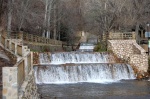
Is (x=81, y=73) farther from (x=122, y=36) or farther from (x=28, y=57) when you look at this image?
(x=28, y=57)

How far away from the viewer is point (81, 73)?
83.3 feet

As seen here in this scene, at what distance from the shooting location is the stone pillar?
29.2 feet

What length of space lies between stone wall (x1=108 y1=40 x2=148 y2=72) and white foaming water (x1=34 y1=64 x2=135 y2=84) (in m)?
1.88

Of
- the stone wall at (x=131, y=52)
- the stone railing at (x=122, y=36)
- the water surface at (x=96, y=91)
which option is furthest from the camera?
the stone railing at (x=122, y=36)

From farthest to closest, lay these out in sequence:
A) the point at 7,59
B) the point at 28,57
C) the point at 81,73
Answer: the point at 81,73
the point at 7,59
the point at 28,57

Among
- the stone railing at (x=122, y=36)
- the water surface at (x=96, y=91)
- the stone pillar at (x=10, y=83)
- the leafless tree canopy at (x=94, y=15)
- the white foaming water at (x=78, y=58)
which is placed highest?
the leafless tree canopy at (x=94, y=15)

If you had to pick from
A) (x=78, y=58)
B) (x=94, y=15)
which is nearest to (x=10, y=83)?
(x=78, y=58)

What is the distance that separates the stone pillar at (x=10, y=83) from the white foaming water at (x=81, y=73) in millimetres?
15294

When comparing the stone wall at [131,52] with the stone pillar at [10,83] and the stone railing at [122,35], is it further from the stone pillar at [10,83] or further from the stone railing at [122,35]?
the stone pillar at [10,83]

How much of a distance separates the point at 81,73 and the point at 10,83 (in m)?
16.5

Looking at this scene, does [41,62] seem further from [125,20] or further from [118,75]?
[125,20]

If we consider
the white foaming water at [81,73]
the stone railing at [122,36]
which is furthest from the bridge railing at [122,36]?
the white foaming water at [81,73]

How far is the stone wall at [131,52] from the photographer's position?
28.4 meters

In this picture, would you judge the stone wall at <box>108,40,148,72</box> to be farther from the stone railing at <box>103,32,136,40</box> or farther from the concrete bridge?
the stone railing at <box>103,32,136,40</box>
